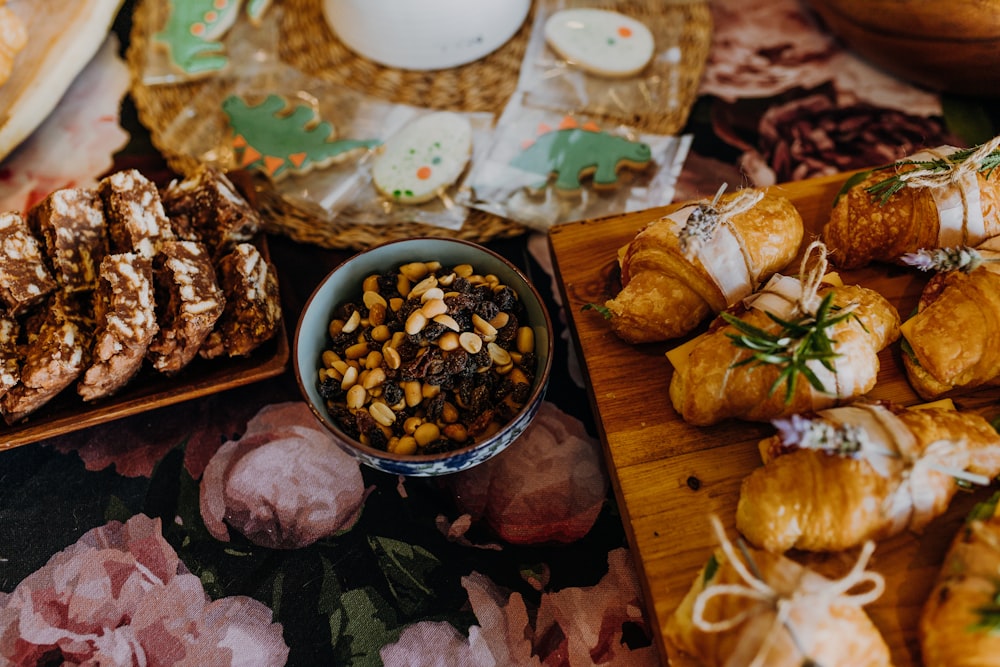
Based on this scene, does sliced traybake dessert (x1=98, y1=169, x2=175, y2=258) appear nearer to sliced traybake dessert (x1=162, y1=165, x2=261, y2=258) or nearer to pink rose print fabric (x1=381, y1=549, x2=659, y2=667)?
sliced traybake dessert (x1=162, y1=165, x2=261, y2=258)

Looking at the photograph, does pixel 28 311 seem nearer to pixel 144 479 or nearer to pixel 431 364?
pixel 144 479

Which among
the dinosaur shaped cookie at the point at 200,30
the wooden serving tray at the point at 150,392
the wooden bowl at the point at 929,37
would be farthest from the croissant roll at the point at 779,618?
the dinosaur shaped cookie at the point at 200,30

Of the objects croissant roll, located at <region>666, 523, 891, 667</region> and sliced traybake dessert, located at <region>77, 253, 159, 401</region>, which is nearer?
croissant roll, located at <region>666, 523, 891, 667</region>

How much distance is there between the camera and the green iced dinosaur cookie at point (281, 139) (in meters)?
1.76

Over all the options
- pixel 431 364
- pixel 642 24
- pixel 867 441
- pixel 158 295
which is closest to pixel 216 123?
pixel 158 295

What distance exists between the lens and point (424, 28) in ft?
5.91

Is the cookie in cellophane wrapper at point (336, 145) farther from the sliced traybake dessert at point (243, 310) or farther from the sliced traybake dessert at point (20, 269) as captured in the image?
the sliced traybake dessert at point (20, 269)

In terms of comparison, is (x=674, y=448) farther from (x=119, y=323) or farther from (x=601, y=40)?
(x=601, y=40)

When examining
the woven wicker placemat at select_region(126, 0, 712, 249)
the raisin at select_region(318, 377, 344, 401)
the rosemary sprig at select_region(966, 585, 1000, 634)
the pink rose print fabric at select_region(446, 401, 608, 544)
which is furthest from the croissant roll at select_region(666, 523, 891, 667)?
the woven wicker placemat at select_region(126, 0, 712, 249)

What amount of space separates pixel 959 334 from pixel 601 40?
4.00 feet

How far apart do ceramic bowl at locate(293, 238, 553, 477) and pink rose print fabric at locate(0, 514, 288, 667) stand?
394mm

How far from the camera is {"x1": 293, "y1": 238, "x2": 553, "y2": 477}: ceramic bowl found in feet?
3.79

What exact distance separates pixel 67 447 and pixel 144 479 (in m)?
0.18

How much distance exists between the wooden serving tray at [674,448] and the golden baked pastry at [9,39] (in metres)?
1.43
